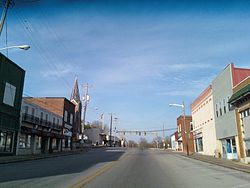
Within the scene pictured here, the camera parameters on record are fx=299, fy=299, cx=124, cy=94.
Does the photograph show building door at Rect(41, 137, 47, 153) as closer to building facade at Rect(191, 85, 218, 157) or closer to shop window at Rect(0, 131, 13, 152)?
shop window at Rect(0, 131, 13, 152)

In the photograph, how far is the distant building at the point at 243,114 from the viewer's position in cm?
2492

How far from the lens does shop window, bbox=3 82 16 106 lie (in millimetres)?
34031

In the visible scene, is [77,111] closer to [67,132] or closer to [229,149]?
[67,132]

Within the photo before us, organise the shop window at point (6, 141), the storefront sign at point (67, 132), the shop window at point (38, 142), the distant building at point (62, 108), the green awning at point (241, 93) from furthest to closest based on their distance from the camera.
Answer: the distant building at point (62, 108) < the storefront sign at point (67, 132) < the shop window at point (38, 142) < the shop window at point (6, 141) < the green awning at point (241, 93)

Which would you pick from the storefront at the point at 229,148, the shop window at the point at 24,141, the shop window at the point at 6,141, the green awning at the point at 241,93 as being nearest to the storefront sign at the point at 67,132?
the shop window at the point at 24,141

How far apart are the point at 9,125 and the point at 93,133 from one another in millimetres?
83476

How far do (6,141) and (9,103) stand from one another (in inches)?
173

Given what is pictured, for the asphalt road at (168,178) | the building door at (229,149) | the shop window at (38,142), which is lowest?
the asphalt road at (168,178)

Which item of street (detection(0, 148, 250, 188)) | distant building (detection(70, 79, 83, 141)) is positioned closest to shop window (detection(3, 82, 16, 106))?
street (detection(0, 148, 250, 188))

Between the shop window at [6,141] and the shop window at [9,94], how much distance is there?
3.50 m

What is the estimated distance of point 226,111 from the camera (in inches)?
1225

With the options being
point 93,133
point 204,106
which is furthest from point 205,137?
point 93,133

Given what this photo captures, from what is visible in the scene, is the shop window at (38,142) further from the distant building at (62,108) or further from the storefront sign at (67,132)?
the storefront sign at (67,132)

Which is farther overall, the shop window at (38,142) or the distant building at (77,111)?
the distant building at (77,111)
